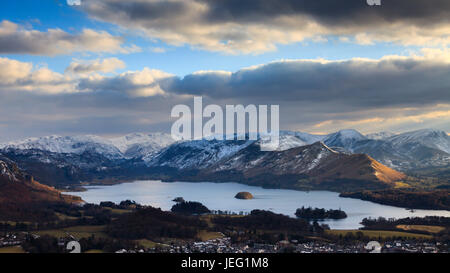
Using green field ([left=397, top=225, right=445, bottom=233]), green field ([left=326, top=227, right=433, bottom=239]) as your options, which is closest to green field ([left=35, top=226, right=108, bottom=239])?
green field ([left=326, top=227, right=433, bottom=239])

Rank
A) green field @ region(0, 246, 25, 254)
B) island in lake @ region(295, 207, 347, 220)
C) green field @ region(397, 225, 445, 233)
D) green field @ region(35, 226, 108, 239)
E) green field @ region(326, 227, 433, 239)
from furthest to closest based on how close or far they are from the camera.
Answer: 1. island in lake @ region(295, 207, 347, 220)
2. green field @ region(397, 225, 445, 233)
3. green field @ region(35, 226, 108, 239)
4. green field @ region(326, 227, 433, 239)
5. green field @ region(0, 246, 25, 254)

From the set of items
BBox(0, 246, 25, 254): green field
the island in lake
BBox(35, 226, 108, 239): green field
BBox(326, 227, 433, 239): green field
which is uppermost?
the island in lake

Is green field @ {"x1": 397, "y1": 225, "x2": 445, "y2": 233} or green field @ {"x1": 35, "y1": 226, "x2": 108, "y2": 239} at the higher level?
green field @ {"x1": 397, "y1": 225, "x2": 445, "y2": 233}

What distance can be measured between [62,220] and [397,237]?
101501 mm

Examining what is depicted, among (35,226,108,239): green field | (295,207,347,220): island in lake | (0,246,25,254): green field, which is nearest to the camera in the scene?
(0,246,25,254): green field

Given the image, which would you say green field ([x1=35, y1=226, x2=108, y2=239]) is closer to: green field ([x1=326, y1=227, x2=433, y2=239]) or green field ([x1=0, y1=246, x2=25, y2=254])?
green field ([x1=0, y1=246, x2=25, y2=254])

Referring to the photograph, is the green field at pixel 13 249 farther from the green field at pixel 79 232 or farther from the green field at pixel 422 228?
the green field at pixel 422 228

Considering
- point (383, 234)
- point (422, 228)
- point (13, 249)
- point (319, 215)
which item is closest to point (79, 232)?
point (13, 249)

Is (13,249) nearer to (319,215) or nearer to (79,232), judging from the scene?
(79,232)

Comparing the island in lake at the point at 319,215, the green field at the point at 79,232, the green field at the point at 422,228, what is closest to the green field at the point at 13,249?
the green field at the point at 79,232

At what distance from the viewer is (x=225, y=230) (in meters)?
128

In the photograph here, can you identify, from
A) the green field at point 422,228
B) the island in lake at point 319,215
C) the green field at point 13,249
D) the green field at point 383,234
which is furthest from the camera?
the island in lake at point 319,215
